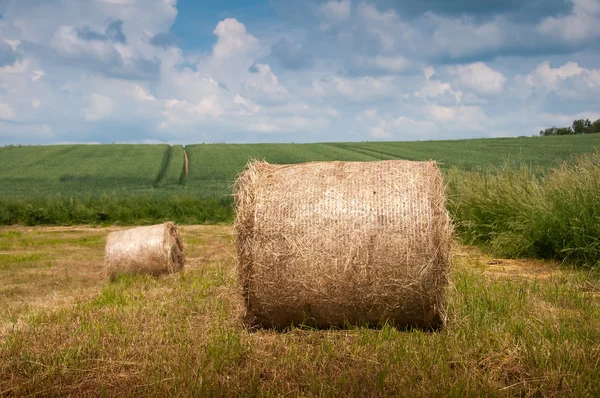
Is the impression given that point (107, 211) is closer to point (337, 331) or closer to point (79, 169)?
point (79, 169)

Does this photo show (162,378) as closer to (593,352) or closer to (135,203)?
(593,352)

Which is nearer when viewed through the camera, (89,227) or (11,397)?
(11,397)

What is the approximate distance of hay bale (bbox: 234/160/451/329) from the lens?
18.3 ft

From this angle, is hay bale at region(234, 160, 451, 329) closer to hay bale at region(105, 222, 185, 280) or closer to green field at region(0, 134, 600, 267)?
green field at region(0, 134, 600, 267)

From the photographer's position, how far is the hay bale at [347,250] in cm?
557

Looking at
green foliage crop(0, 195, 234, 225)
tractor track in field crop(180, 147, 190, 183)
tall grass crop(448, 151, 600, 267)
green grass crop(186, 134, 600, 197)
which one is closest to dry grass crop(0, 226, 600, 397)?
tall grass crop(448, 151, 600, 267)

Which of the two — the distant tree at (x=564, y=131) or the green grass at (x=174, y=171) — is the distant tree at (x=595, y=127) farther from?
the green grass at (x=174, y=171)

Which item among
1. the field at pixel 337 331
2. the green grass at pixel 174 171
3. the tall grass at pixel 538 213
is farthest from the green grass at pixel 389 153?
the field at pixel 337 331

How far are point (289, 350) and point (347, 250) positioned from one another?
3.61 ft

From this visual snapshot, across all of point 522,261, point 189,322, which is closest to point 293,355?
point 189,322

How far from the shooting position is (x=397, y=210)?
5.66m

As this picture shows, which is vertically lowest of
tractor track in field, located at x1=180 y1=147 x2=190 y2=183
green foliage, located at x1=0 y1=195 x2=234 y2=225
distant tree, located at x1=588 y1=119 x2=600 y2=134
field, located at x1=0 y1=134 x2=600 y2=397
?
green foliage, located at x1=0 y1=195 x2=234 y2=225

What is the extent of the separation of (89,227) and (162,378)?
15.7m

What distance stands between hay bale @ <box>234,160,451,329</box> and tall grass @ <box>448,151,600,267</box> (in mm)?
3580
